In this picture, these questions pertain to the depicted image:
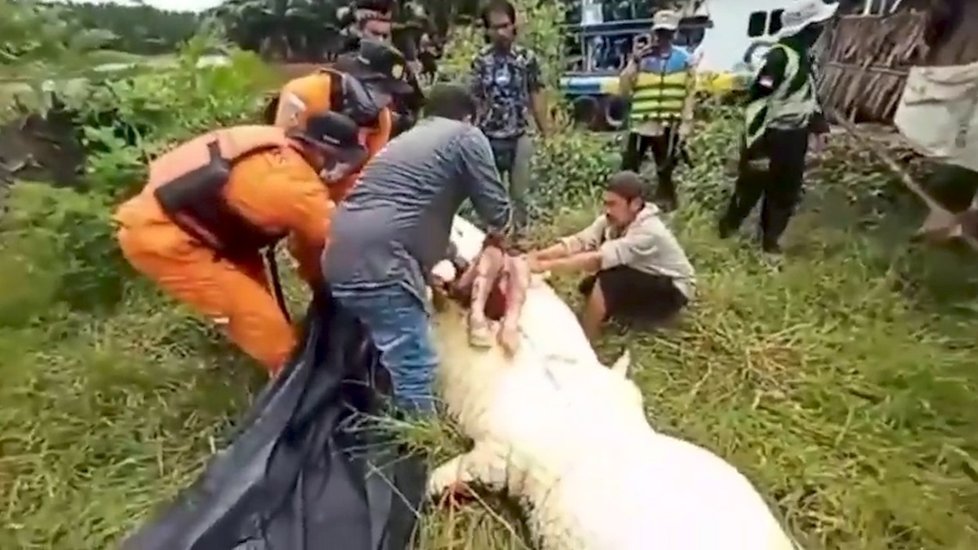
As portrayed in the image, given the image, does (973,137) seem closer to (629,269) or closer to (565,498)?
(629,269)

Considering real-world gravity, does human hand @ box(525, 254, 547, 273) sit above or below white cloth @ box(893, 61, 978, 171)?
below

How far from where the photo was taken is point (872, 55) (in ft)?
7.98

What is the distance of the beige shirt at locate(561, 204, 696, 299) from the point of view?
194 cm

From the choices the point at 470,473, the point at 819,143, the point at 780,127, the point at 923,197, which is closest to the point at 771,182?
the point at 780,127

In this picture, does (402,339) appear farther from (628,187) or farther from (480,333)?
(628,187)

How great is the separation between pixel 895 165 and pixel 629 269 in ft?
2.57

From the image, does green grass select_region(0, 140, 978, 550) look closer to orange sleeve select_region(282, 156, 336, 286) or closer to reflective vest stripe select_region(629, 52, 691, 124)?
reflective vest stripe select_region(629, 52, 691, 124)

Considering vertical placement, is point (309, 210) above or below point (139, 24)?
below

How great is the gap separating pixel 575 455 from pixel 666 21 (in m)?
1.01

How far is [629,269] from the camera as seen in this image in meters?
1.97

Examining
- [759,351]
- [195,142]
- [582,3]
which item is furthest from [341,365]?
[582,3]

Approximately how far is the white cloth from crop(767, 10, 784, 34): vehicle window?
348mm

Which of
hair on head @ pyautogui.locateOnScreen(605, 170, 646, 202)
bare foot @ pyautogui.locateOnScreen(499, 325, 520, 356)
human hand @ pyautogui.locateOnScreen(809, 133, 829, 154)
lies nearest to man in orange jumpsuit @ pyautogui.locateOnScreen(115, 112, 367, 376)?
bare foot @ pyautogui.locateOnScreen(499, 325, 520, 356)

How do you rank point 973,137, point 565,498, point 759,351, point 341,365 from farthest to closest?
1. point 973,137
2. point 759,351
3. point 341,365
4. point 565,498
